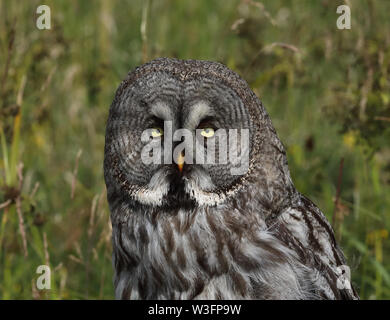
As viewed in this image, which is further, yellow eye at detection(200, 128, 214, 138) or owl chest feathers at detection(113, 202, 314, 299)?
owl chest feathers at detection(113, 202, 314, 299)

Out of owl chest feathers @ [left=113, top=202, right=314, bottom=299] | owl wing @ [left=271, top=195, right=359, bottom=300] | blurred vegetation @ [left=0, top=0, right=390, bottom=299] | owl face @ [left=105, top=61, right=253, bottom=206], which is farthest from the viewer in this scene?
blurred vegetation @ [left=0, top=0, right=390, bottom=299]

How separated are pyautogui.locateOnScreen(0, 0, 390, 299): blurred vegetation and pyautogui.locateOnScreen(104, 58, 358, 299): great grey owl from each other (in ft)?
1.14

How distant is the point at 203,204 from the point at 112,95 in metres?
1.76

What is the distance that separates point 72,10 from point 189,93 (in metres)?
2.70

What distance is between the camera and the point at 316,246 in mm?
2721

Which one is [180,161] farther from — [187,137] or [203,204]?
[203,204]

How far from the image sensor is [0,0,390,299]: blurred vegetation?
10.4 feet

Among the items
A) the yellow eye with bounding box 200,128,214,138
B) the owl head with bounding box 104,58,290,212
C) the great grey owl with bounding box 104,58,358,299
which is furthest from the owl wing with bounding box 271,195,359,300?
the yellow eye with bounding box 200,128,214,138

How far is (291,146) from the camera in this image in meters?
3.59

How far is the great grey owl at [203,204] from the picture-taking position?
2.48m

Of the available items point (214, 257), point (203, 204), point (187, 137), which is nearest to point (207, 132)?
point (187, 137)

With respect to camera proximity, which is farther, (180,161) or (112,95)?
(112,95)

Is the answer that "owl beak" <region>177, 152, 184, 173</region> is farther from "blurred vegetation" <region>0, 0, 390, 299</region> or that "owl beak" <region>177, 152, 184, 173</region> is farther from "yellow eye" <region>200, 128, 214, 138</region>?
"blurred vegetation" <region>0, 0, 390, 299</region>
